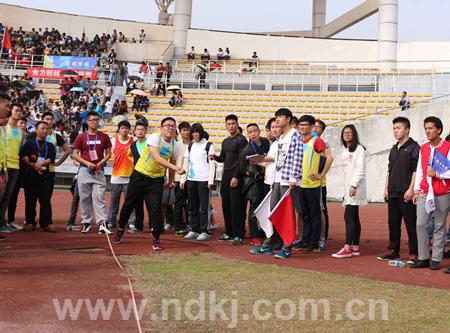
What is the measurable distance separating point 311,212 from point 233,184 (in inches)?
56.5

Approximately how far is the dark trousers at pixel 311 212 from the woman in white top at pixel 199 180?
189cm

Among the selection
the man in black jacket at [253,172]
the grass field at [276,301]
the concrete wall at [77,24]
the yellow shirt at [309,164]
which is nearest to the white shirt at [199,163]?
the man in black jacket at [253,172]

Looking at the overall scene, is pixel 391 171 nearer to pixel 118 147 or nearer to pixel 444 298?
pixel 444 298

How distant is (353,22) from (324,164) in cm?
3337

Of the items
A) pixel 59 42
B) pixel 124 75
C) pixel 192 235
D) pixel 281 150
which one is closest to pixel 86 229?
pixel 192 235

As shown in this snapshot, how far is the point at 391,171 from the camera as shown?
28.5 feet

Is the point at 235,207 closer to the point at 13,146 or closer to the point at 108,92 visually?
the point at 13,146

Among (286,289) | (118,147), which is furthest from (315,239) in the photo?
(118,147)

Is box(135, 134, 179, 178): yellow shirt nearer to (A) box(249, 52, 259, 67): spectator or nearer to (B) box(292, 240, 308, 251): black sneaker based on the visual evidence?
(B) box(292, 240, 308, 251): black sneaker

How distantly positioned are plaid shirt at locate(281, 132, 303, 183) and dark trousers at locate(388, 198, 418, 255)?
1356 mm

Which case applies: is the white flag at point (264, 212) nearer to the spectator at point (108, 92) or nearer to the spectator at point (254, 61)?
the spectator at point (108, 92)

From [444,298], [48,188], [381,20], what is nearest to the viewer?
[444,298]

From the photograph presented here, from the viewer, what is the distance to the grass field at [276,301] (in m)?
4.98

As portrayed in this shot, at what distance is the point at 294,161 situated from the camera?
855cm
